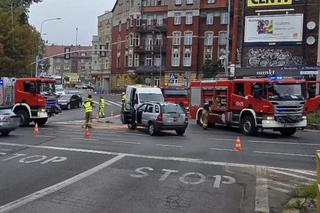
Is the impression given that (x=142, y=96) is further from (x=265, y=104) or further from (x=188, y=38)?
(x=188, y=38)

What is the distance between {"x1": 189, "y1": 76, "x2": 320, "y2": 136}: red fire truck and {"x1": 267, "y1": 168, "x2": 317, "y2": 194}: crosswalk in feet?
37.9

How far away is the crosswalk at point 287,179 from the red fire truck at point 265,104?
37.9 feet

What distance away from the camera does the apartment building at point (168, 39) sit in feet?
314

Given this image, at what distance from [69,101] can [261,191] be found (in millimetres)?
46838

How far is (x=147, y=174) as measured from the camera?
14.0 metres

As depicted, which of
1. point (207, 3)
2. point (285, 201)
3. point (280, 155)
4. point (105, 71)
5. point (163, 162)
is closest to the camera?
point (285, 201)

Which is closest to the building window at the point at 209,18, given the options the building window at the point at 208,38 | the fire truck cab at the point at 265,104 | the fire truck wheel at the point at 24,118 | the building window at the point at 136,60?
the building window at the point at 208,38

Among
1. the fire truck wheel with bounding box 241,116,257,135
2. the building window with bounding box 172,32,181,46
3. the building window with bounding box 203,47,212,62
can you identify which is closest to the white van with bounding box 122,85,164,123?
the fire truck wheel with bounding box 241,116,257,135

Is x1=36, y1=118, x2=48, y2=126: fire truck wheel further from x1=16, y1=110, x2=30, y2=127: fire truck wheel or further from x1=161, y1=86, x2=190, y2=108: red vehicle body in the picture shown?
x1=161, y1=86, x2=190, y2=108: red vehicle body

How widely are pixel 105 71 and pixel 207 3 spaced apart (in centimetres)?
3284

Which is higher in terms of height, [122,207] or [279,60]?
[279,60]

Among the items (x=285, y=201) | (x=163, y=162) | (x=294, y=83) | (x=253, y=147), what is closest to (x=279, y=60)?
(x=294, y=83)

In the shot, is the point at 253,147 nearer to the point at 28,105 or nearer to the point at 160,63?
the point at 28,105

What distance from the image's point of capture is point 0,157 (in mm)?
16969
